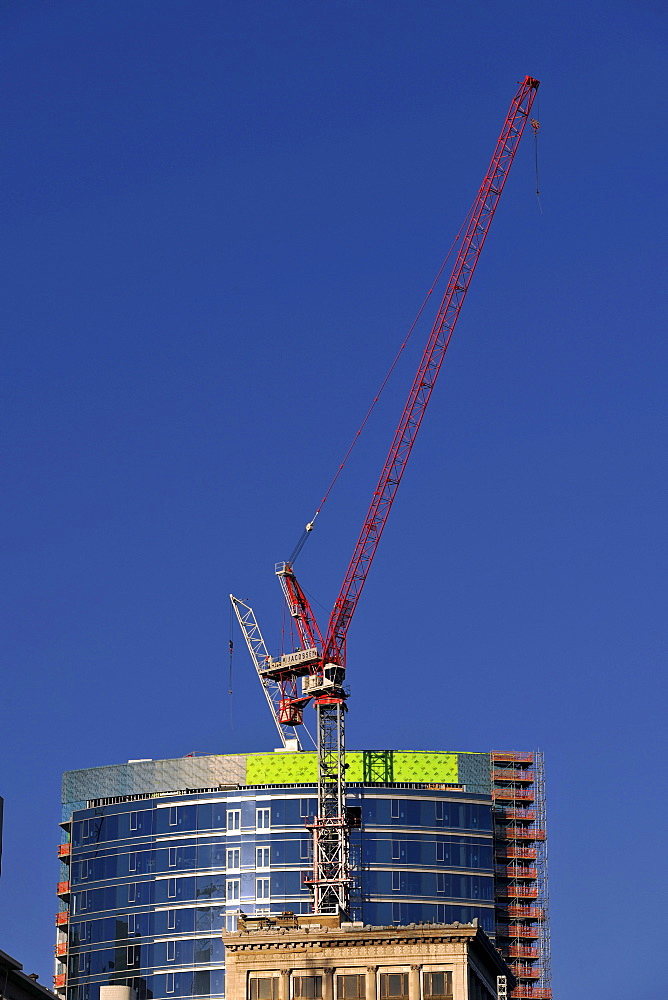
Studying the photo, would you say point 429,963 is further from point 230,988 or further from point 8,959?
point 8,959

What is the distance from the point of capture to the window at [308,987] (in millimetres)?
181375

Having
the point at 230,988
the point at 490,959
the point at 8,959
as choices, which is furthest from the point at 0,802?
the point at 490,959

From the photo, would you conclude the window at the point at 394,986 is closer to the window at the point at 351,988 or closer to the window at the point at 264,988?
the window at the point at 351,988

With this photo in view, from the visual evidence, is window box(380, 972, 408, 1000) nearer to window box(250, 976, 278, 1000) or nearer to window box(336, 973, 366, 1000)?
window box(336, 973, 366, 1000)

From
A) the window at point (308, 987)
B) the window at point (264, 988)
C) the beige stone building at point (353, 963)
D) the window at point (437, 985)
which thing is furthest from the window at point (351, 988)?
the window at point (264, 988)

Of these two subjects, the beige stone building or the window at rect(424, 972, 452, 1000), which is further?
the beige stone building

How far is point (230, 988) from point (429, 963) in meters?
17.5

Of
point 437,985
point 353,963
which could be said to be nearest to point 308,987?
point 353,963

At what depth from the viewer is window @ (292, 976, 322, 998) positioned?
595ft

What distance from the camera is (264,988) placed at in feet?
598

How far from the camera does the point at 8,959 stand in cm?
13950

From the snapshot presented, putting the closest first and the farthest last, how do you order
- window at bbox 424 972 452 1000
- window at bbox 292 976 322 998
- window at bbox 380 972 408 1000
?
window at bbox 380 972 408 1000 < window at bbox 424 972 452 1000 < window at bbox 292 976 322 998

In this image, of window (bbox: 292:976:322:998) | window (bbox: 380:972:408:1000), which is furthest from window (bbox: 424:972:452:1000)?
window (bbox: 292:976:322:998)

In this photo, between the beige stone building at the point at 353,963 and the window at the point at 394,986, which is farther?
the beige stone building at the point at 353,963
